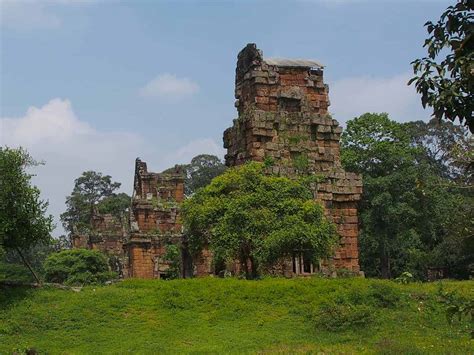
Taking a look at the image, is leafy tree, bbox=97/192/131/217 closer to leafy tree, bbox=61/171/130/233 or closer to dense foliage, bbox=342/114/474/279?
leafy tree, bbox=61/171/130/233

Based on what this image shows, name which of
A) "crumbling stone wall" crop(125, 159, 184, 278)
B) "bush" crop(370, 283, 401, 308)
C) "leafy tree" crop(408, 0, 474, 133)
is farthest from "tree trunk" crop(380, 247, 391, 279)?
"leafy tree" crop(408, 0, 474, 133)

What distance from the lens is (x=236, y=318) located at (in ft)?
57.9

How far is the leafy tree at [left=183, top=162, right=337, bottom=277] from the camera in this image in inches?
867

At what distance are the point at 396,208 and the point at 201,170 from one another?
48.2 metres

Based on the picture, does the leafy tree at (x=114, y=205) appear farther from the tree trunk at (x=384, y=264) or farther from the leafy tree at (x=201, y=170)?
the tree trunk at (x=384, y=264)

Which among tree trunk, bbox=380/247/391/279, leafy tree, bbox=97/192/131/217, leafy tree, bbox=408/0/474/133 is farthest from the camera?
leafy tree, bbox=97/192/131/217

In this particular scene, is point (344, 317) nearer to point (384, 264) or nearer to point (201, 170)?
point (384, 264)

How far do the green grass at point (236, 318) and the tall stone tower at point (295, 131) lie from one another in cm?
638

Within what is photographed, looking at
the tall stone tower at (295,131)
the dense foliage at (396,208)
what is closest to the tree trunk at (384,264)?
the dense foliage at (396,208)

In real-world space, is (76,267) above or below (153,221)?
below

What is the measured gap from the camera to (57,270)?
35812 millimetres

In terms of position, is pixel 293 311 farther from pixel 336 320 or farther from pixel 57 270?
pixel 57 270

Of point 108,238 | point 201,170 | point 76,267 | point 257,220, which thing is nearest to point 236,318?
point 257,220

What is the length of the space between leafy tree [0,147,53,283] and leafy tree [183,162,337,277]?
549 cm
